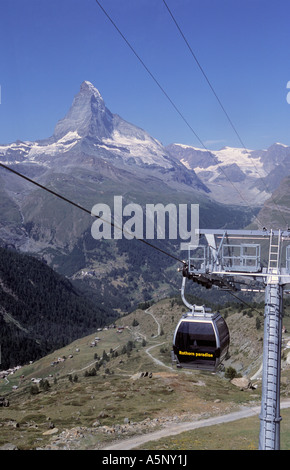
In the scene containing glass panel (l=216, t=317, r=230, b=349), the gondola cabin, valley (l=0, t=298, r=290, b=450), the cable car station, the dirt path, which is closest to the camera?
the cable car station

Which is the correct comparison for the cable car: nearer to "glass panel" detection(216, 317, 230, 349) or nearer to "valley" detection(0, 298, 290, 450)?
"glass panel" detection(216, 317, 230, 349)

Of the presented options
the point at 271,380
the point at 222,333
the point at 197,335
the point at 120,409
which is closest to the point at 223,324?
the point at 222,333

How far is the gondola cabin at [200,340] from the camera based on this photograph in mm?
36781

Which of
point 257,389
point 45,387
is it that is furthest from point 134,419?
point 45,387

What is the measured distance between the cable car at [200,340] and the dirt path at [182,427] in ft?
87.7

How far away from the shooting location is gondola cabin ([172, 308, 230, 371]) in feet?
121

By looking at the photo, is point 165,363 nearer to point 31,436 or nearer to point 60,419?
point 60,419

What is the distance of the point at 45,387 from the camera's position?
165000 millimetres

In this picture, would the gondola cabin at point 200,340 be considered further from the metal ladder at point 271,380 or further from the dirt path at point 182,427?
the dirt path at point 182,427

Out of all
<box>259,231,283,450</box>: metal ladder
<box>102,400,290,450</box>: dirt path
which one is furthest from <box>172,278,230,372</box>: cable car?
<box>102,400,290,450</box>: dirt path

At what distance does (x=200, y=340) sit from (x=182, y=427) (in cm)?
3608

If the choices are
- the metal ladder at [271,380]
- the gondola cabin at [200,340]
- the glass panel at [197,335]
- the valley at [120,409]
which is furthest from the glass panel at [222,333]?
the valley at [120,409]
